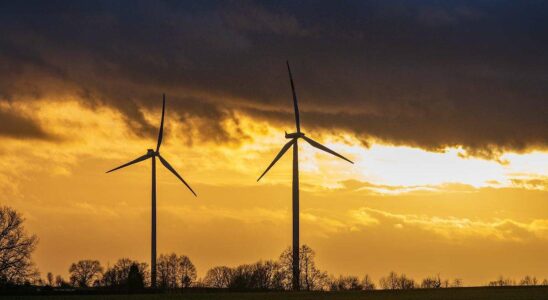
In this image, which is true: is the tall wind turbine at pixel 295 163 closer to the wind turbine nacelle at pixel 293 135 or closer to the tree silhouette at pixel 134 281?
the wind turbine nacelle at pixel 293 135

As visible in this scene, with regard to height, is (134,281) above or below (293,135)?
below

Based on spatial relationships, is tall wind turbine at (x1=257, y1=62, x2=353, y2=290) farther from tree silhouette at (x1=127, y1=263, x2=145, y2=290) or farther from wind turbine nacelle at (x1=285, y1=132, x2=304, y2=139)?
tree silhouette at (x1=127, y1=263, x2=145, y2=290)

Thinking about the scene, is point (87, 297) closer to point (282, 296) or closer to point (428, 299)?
point (282, 296)

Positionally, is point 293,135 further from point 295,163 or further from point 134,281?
point 134,281

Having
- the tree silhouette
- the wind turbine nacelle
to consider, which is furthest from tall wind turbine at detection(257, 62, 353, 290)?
the tree silhouette

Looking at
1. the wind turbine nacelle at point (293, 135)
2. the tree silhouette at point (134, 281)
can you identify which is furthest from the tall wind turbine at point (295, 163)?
the tree silhouette at point (134, 281)

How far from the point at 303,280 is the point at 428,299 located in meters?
93.2

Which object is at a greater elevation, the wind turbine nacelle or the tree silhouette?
the wind turbine nacelle

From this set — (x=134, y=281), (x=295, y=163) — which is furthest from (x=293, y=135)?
(x=134, y=281)

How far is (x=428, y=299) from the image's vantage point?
106 metres

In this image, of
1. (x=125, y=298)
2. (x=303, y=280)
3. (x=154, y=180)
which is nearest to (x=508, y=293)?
(x=125, y=298)

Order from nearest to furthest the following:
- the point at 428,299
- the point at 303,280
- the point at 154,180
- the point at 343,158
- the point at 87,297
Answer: the point at 428,299 → the point at 87,297 → the point at 343,158 → the point at 154,180 → the point at 303,280

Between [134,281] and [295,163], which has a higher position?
[295,163]

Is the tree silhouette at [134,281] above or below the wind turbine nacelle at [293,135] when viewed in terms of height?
below
